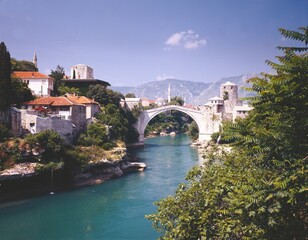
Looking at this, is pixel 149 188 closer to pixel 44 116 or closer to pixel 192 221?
pixel 44 116

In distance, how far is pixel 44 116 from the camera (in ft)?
73.5

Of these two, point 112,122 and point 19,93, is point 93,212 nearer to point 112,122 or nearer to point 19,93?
point 19,93

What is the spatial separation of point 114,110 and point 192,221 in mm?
28139

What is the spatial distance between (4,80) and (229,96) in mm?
36806

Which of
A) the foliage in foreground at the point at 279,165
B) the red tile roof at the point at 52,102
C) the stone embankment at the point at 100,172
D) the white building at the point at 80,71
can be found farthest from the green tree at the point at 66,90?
the foliage in foreground at the point at 279,165

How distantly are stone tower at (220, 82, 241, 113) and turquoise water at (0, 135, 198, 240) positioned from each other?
27.2m

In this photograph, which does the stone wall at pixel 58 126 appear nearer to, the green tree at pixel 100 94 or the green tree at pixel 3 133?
the green tree at pixel 3 133

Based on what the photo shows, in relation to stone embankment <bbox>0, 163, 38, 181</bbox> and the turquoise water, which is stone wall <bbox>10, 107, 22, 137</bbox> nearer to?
stone embankment <bbox>0, 163, 38, 181</bbox>

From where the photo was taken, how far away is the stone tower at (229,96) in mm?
48625

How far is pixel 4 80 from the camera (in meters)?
19.8

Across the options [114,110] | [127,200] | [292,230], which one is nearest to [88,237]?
[127,200]

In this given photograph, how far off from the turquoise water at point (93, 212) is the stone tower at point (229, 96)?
27175mm

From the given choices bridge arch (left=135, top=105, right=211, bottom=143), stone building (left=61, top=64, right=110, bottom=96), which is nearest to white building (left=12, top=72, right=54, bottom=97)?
stone building (left=61, top=64, right=110, bottom=96)

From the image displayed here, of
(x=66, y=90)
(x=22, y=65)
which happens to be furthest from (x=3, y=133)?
(x=22, y=65)
